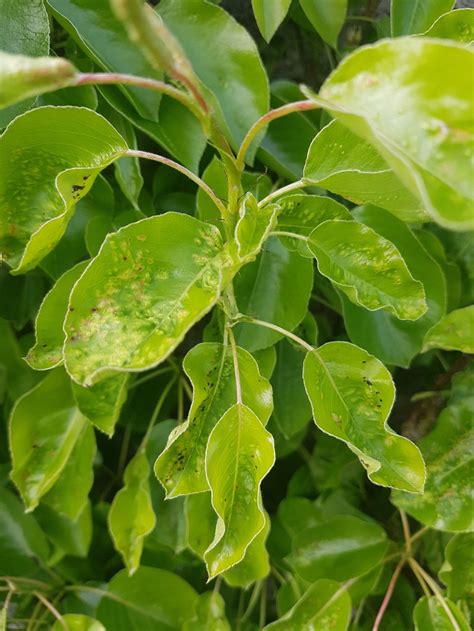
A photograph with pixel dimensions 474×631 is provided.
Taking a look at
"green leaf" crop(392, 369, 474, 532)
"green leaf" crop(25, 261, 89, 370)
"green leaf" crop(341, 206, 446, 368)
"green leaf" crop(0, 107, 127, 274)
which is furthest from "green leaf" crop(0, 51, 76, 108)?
"green leaf" crop(392, 369, 474, 532)

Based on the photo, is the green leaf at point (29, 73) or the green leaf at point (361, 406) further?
the green leaf at point (361, 406)

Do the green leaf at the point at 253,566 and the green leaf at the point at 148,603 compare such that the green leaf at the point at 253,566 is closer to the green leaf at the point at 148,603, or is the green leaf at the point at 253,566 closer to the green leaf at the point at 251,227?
the green leaf at the point at 148,603

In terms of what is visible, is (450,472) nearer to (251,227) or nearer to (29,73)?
→ (251,227)

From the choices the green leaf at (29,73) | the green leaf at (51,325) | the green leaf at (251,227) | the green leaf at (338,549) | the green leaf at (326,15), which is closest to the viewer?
the green leaf at (29,73)

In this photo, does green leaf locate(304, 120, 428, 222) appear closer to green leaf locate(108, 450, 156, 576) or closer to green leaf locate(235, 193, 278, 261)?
green leaf locate(235, 193, 278, 261)

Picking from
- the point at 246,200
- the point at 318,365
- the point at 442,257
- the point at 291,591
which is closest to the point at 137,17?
the point at 246,200

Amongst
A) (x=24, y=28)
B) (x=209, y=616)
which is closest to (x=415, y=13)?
(x=24, y=28)

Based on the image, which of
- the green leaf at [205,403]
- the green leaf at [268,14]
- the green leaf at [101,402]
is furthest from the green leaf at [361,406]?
the green leaf at [268,14]
